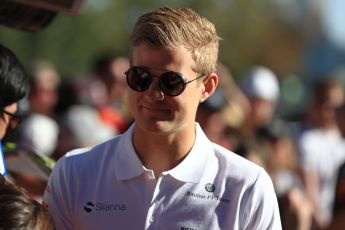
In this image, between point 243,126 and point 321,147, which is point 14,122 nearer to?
point 243,126

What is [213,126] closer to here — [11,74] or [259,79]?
[259,79]

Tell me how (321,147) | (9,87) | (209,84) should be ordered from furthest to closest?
(321,147) → (9,87) → (209,84)

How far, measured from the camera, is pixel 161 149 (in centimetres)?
449

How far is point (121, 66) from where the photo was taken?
38.1ft

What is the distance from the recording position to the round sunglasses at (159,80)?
14.1ft

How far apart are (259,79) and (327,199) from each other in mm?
1668

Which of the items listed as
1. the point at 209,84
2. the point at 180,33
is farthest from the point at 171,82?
the point at 209,84

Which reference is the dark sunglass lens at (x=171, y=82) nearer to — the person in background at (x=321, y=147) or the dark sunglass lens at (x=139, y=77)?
the dark sunglass lens at (x=139, y=77)

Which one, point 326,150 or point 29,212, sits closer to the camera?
point 29,212

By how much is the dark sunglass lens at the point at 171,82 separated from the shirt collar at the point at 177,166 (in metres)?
0.35

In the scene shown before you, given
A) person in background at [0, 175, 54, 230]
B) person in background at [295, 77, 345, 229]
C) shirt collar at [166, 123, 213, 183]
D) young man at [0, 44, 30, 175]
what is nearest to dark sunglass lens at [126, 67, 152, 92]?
shirt collar at [166, 123, 213, 183]

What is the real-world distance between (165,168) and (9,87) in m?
1.10

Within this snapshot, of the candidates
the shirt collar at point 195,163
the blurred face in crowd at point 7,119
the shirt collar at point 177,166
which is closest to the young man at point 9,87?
the blurred face in crowd at point 7,119

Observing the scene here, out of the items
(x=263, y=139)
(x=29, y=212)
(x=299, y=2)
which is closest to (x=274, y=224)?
(x=29, y=212)
